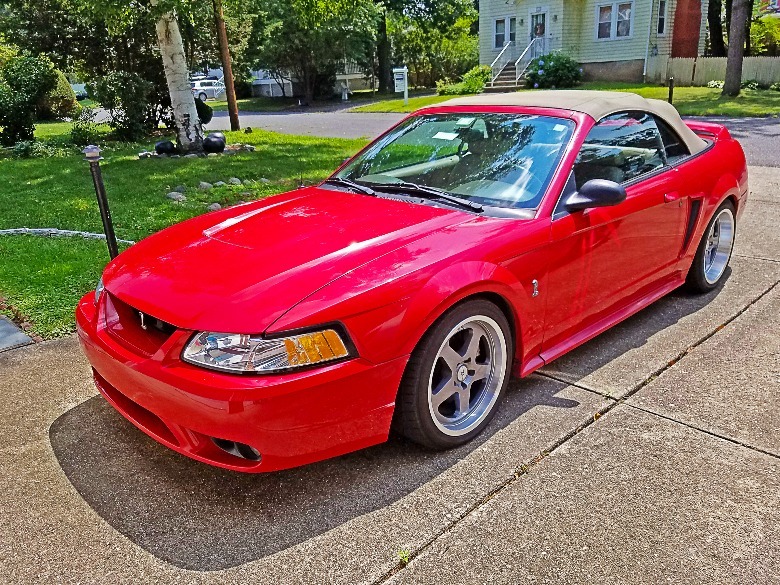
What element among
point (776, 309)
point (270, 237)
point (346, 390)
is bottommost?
point (776, 309)

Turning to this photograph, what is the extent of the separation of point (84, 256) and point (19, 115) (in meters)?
10.4

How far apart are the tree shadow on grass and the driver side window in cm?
139

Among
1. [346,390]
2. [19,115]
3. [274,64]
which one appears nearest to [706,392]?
[346,390]

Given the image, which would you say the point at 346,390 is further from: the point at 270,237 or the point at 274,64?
the point at 274,64

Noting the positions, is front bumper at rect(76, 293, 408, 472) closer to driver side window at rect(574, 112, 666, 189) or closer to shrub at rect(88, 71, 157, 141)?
driver side window at rect(574, 112, 666, 189)

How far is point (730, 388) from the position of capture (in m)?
3.43

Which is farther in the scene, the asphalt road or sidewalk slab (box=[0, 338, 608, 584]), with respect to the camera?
the asphalt road

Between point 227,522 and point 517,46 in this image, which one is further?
point 517,46

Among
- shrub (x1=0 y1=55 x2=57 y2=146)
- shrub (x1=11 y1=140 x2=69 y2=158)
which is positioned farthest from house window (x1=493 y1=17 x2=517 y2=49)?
shrub (x1=11 y1=140 x2=69 y2=158)

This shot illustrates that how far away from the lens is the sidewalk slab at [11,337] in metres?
4.18

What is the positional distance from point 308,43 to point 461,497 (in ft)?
101

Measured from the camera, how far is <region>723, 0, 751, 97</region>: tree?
18859 mm

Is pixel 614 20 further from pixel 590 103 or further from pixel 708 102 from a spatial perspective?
pixel 590 103

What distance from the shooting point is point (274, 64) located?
1254 inches
